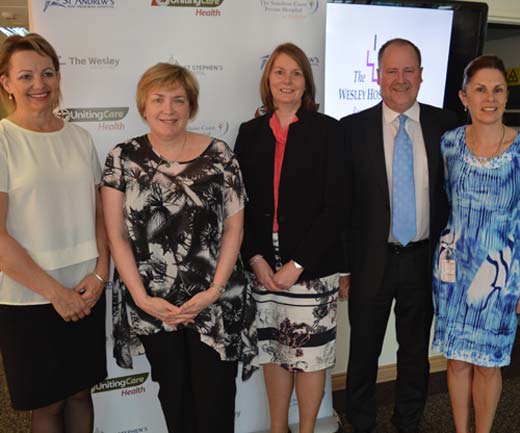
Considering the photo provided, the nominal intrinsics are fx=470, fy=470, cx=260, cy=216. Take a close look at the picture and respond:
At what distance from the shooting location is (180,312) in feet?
5.51

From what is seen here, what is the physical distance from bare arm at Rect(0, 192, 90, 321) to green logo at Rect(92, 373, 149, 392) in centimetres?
77

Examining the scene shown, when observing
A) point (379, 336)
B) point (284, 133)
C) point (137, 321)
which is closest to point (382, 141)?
point (284, 133)

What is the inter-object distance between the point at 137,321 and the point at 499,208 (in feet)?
4.91

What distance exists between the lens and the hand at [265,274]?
6.34 ft

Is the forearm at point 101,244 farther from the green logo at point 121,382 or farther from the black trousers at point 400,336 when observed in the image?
the black trousers at point 400,336

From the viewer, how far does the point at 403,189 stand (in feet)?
6.93

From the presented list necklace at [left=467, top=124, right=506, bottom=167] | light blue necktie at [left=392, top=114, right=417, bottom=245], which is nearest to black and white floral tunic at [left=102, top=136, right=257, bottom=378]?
light blue necktie at [left=392, top=114, right=417, bottom=245]

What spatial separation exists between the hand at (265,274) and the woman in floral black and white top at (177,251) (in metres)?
0.16

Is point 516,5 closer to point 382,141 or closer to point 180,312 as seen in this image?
point 382,141

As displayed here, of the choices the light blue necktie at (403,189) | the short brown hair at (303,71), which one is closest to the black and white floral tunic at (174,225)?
the short brown hair at (303,71)

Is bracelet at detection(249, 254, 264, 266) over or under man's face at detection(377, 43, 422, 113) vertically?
under

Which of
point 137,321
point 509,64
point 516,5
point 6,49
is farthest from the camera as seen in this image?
point 509,64

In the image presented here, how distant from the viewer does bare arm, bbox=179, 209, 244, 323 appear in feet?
5.56

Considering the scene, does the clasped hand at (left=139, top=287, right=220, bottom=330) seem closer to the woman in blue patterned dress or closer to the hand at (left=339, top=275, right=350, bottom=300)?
the hand at (left=339, top=275, right=350, bottom=300)
